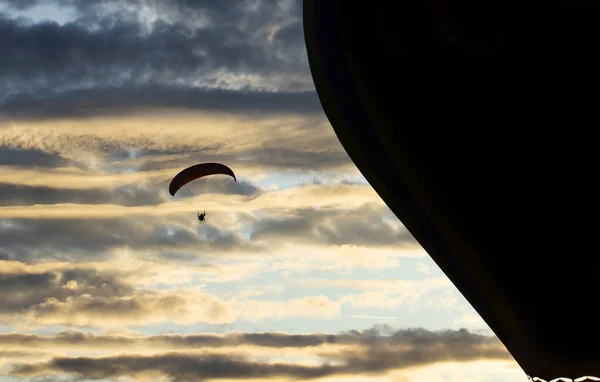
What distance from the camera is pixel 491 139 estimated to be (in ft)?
86.8

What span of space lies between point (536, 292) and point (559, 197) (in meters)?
2.73

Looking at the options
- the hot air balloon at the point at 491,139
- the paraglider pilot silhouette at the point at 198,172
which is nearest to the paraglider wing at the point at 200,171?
the paraglider pilot silhouette at the point at 198,172

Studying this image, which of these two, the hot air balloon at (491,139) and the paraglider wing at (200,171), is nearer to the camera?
the hot air balloon at (491,139)

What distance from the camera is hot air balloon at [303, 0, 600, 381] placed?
2527cm

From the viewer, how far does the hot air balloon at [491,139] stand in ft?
82.9

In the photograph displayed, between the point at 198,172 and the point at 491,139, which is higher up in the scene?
the point at 198,172

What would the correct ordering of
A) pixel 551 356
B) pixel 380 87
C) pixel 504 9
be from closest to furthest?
pixel 504 9
pixel 380 87
pixel 551 356

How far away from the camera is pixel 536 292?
92.2 feet

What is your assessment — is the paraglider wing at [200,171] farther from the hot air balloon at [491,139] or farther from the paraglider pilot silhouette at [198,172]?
the hot air balloon at [491,139]

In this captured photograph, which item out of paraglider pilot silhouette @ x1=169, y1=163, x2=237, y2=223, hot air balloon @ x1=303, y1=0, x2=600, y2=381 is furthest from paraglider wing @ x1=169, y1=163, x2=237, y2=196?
hot air balloon @ x1=303, y1=0, x2=600, y2=381

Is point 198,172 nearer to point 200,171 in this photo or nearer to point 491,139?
point 200,171

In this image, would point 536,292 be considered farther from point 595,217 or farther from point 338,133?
point 338,133

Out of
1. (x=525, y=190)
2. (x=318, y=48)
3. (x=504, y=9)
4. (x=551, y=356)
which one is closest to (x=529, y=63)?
(x=504, y=9)

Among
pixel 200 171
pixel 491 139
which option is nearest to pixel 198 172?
pixel 200 171
